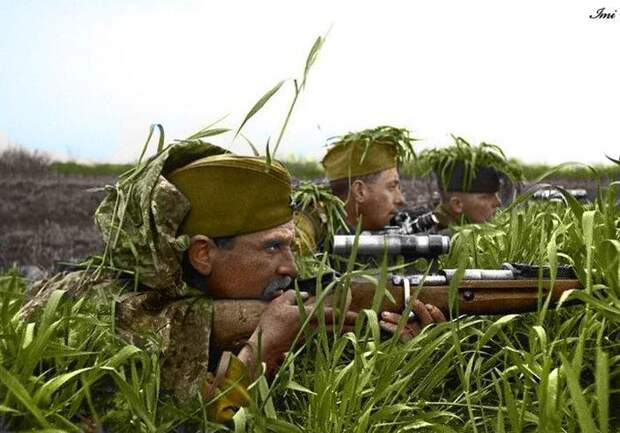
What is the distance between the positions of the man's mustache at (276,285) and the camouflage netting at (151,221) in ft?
0.82

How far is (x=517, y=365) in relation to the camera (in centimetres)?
195

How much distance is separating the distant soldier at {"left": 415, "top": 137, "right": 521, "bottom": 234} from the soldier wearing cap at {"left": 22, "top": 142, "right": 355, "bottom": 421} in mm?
4601

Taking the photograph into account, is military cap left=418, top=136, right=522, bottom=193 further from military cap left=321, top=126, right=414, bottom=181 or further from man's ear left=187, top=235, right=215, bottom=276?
man's ear left=187, top=235, right=215, bottom=276

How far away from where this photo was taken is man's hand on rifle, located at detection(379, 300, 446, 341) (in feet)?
7.79

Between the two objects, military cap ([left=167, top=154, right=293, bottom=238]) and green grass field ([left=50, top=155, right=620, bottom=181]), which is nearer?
military cap ([left=167, top=154, right=293, bottom=238])

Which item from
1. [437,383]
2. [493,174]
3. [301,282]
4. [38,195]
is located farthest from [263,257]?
[38,195]

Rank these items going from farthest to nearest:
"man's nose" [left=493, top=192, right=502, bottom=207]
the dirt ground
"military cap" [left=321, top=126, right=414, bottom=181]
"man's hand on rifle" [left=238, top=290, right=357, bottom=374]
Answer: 1. the dirt ground
2. "man's nose" [left=493, top=192, right=502, bottom=207]
3. "military cap" [left=321, top=126, right=414, bottom=181]
4. "man's hand on rifle" [left=238, top=290, right=357, bottom=374]

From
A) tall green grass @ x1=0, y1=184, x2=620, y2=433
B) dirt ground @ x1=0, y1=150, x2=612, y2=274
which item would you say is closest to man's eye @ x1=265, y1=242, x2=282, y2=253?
tall green grass @ x1=0, y1=184, x2=620, y2=433

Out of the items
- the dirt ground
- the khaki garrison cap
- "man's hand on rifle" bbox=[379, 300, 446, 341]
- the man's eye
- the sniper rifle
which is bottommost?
the dirt ground

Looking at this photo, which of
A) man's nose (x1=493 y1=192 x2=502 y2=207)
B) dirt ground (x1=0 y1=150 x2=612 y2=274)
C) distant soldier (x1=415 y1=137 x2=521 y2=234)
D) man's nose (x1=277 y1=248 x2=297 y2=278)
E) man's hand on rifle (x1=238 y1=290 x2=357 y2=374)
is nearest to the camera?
man's hand on rifle (x1=238 y1=290 x2=357 y2=374)

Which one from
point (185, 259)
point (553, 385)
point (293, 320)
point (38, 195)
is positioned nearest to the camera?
point (553, 385)

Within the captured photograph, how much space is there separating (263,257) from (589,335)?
0.97 meters

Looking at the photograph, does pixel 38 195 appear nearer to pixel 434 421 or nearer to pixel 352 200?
pixel 352 200

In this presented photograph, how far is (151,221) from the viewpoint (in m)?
2.35
